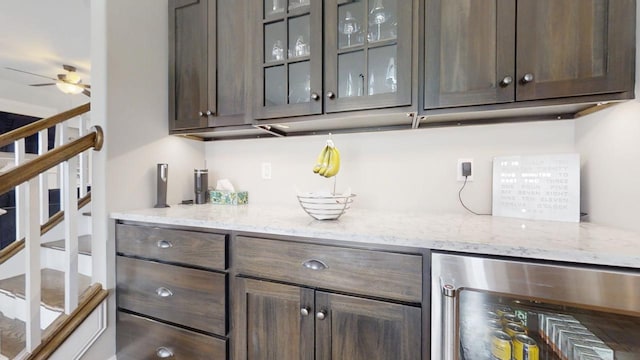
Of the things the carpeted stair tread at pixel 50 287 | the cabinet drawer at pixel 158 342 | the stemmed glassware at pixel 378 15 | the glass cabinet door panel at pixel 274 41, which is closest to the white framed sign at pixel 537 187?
the stemmed glassware at pixel 378 15

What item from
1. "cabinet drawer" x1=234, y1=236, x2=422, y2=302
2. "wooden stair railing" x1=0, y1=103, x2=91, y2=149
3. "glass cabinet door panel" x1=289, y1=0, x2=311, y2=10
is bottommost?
"cabinet drawer" x1=234, y1=236, x2=422, y2=302

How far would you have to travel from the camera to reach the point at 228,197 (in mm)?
1897

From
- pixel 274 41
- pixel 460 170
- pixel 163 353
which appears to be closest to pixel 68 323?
pixel 163 353

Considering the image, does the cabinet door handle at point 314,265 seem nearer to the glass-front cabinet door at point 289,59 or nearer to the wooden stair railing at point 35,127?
the glass-front cabinet door at point 289,59

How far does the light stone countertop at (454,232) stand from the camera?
81 cm

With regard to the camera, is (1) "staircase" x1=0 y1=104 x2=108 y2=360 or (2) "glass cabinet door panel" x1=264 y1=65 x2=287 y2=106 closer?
(1) "staircase" x1=0 y1=104 x2=108 y2=360

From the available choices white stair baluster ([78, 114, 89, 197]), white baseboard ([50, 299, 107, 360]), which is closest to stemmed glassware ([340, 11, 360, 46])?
white baseboard ([50, 299, 107, 360])

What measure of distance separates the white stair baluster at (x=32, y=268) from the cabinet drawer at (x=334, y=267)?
2.89 feet

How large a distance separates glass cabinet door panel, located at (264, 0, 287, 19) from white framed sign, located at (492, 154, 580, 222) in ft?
4.45

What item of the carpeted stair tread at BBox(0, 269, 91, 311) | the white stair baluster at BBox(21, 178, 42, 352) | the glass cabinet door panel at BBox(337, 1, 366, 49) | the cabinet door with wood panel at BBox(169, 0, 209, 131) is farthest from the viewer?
the cabinet door with wood panel at BBox(169, 0, 209, 131)

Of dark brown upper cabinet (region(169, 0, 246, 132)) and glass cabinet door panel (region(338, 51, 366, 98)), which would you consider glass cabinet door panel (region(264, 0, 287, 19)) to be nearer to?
dark brown upper cabinet (region(169, 0, 246, 132))

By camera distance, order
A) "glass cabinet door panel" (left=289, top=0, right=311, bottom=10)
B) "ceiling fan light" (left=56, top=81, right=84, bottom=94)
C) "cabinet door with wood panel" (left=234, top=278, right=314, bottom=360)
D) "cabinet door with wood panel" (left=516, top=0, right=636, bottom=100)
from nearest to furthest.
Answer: "cabinet door with wood panel" (left=516, top=0, right=636, bottom=100)
"cabinet door with wood panel" (left=234, top=278, right=314, bottom=360)
"glass cabinet door panel" (left=289, top=0, right=311, bottom=10)
"ceiling fan light" (left=56, top=81, right=84, bottom=94)

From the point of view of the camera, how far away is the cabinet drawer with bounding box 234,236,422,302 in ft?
3.14

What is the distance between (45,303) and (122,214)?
2.24 ft
